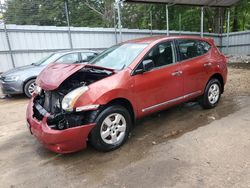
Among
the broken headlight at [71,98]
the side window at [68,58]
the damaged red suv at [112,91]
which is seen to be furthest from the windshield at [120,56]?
the side window at [68,58]

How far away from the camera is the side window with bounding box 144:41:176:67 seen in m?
4.12

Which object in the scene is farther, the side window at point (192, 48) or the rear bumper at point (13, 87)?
the rear bumper at point (13, 87)

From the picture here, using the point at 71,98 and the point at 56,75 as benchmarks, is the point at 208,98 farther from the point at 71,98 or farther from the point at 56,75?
the point at 56,75

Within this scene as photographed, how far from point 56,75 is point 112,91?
85 cm

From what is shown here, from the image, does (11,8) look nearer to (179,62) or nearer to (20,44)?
(20,44)

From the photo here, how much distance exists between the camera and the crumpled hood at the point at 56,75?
10.6 feet

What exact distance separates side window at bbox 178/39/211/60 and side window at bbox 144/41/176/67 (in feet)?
0.83

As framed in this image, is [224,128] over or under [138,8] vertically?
under

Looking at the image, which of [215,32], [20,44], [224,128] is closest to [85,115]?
[224,128]

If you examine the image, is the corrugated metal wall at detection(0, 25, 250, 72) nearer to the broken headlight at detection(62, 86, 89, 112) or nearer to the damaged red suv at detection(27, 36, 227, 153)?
the damaged red suv at detection(27, 36, 227, 153)

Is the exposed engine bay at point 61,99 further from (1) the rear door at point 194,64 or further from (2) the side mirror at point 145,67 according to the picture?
(1) the rear door at point 194,64

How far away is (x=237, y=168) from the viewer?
2930 millimetres

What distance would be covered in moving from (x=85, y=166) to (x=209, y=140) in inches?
78.8

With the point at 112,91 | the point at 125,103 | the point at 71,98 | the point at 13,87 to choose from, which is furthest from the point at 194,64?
the point at 13,87
